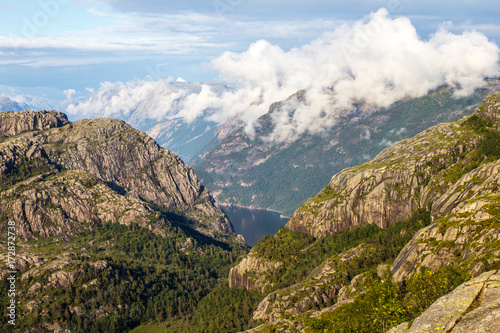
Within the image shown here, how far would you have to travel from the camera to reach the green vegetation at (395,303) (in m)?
98.1

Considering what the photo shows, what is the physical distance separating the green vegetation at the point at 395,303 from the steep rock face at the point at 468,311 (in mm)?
21550

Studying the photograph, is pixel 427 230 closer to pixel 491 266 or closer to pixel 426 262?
pixel 426 262

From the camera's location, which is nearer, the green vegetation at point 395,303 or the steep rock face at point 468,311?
the steep rock face at point 468,311

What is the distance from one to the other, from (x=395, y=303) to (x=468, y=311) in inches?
1352

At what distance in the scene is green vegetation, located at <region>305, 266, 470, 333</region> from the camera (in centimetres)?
9806

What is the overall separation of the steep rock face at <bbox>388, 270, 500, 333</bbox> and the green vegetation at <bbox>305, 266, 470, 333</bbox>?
848 inches

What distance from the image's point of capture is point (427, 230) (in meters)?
146

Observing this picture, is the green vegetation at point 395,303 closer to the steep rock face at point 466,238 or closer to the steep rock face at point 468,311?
the steep rock face at point 466,238

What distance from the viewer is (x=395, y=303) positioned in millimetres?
100688

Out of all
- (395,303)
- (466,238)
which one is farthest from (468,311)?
(466,238)

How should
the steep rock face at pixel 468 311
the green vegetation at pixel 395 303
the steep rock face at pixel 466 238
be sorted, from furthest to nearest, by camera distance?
the steep rock face at pixel 466 238
the green vegetation at pixel 395 303
the steep rock face at pixel 468 311

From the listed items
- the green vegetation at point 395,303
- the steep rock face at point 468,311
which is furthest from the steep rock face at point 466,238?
the steep rock face at point 468,311

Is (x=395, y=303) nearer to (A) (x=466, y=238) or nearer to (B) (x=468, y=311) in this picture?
(B) (x=468, y=311)

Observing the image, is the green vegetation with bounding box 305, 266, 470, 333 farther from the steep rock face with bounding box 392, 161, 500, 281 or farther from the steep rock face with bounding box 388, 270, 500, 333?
the steep rock face with bounding box 388, 270, 500, 333
